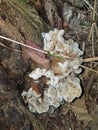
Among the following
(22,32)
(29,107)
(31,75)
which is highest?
(22,32)

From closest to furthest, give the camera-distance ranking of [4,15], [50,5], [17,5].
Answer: [4,15]
[17,5]
[50,5]

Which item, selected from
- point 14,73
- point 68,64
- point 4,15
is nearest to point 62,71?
point 68,64

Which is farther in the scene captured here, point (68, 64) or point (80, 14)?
point (80, 14)

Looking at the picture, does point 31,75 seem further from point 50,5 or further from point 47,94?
point 50,5

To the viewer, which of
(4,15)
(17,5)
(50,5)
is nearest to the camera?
(4,15)
